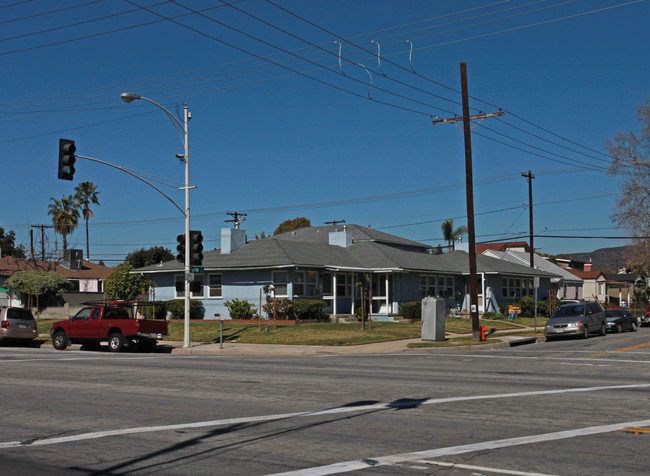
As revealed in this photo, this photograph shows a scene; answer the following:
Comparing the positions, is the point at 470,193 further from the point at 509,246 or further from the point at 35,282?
the point at 509,246

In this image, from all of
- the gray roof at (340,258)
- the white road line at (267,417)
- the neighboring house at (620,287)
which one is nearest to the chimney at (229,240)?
the gray roof at (340,258)

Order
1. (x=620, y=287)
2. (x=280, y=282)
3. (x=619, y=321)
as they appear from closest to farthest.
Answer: (x=619, y=321)
(x=280, y=282)
(x=620, y=287)

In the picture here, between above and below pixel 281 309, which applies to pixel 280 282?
above

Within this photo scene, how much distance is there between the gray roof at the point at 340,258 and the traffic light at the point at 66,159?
1644 cm

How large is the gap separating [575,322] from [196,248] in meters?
17.0

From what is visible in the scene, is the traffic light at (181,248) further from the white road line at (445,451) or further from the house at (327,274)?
the white road line at (445,451)

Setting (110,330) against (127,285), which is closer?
(110,330)

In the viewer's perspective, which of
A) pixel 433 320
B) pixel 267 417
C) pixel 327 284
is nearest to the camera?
pixel 267 417

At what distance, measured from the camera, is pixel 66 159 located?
22203 mm

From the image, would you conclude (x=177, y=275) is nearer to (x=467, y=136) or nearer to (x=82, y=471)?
(x=467, y=136)

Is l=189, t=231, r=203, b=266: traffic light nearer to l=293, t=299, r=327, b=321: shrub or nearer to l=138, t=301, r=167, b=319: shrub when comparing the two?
l=293, t=299, r=327, b=321: shrub

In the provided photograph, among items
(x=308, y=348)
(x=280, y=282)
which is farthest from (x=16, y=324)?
(x=280, y=282)

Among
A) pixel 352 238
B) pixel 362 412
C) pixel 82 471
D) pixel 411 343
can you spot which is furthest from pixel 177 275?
pixel 82 471

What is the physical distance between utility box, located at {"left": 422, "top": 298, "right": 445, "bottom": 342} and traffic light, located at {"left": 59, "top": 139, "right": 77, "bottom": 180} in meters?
14.8
